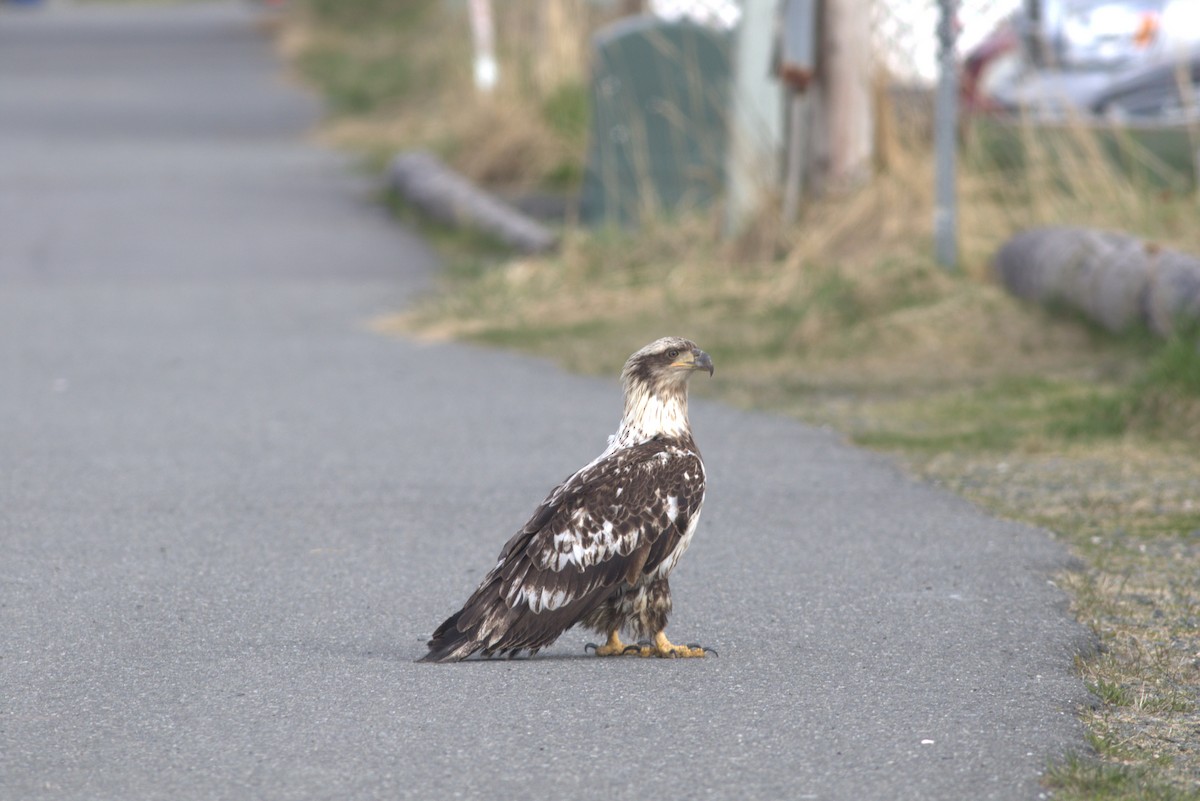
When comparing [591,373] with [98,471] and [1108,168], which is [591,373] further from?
[1108,168]

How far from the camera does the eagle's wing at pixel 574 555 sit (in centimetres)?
561

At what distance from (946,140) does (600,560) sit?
682 cm

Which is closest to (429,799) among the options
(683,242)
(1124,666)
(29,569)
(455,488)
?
(1124,666)

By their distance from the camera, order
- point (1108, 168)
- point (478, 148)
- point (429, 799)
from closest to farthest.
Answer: point (429, 799) → point (1108, 168) → point (478, 148)

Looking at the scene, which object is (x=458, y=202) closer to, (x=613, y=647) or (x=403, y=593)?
(x=403, y=593)

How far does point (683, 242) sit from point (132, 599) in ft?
26.2

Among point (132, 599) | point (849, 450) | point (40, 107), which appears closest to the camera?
point (132, 599)

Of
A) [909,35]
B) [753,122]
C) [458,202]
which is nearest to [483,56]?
[458,202]

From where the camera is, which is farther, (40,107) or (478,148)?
(40,107)

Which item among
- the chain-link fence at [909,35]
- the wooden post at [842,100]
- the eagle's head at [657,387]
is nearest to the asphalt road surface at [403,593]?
the eagle's head at [657,387]

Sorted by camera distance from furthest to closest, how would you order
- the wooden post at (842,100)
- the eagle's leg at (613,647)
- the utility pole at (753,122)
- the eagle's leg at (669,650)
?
the utility pole at (753,122)
the wooden post at (842,100)
the eagle's leg at (613,647)
the eagle's leg at (669,650)

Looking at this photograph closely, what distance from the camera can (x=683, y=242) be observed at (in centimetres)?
1398

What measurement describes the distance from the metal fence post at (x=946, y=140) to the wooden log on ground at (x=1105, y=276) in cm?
35

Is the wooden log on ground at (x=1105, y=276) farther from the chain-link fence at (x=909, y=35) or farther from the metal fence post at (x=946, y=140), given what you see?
the chain-link fence at (x=909, y=35)
